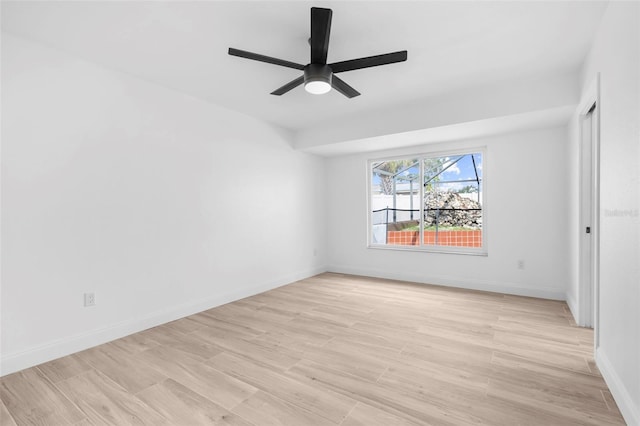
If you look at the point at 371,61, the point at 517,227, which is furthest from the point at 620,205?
the point at 517,227

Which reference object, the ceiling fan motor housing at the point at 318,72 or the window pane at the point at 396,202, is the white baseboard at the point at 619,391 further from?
the window pane at the point at 396,202

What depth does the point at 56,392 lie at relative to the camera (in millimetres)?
1970

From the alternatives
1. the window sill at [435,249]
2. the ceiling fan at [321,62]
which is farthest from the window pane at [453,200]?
the ceiling fan at [321,62]

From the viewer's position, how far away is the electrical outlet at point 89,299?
2.60 m

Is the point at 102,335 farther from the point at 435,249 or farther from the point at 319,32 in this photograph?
the point at 435,249

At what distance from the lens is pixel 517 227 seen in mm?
4055

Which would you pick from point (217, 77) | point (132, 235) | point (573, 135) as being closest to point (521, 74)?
point (573, 135)

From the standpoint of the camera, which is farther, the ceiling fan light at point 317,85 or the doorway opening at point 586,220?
the doorway opening at point 586,220

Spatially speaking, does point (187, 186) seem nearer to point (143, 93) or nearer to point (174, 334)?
point (143, 93)

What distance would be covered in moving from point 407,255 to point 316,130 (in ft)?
7.90

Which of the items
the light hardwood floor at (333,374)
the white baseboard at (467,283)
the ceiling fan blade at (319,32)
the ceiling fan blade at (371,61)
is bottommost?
the light hardwood floor at (333,374)

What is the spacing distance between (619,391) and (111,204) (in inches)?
151

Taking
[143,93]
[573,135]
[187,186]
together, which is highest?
[143,93]

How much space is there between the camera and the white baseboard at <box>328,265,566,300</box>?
3863mm
